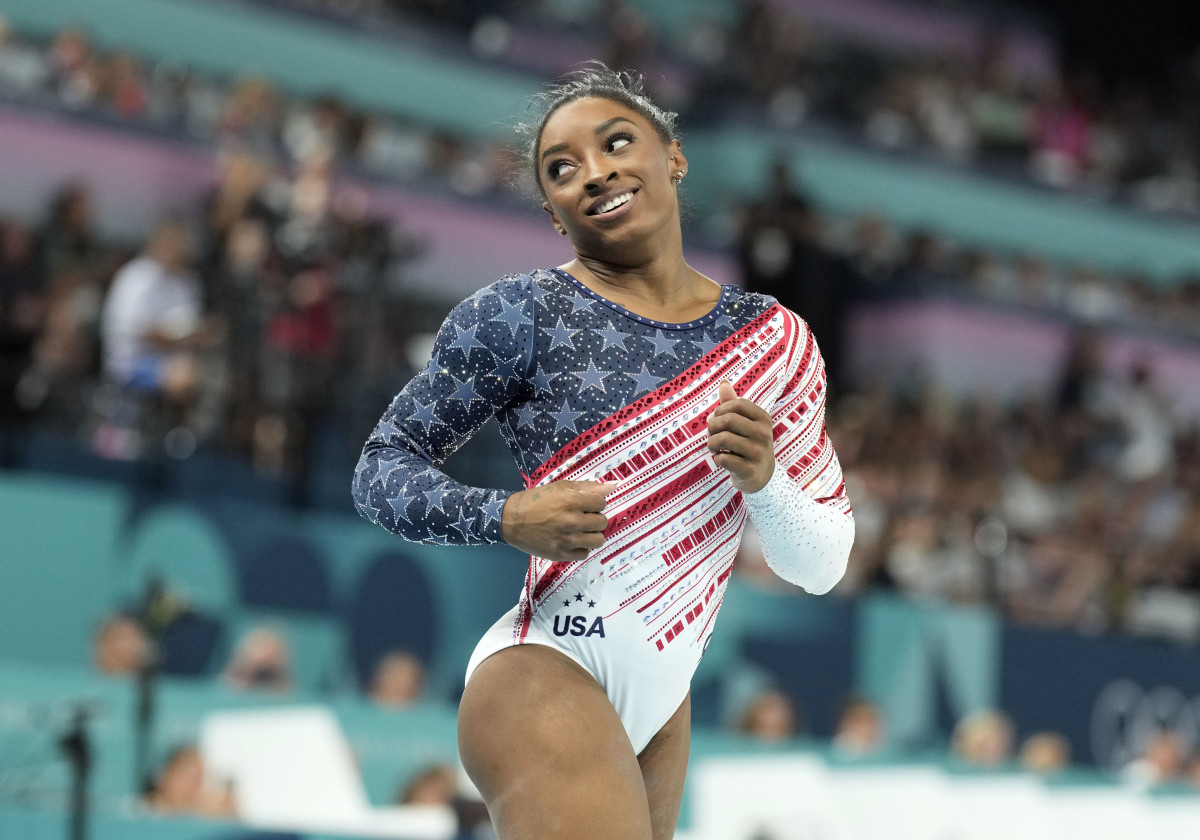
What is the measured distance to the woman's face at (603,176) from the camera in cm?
253

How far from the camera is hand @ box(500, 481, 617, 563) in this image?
2.19 meters

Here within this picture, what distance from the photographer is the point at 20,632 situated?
6.42 metres

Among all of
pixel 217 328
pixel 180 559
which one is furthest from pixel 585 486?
pixel 217 328

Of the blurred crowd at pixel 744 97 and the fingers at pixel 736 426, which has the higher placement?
the blurred crowd at pixel 744 97

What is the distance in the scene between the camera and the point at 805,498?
8.13 feet

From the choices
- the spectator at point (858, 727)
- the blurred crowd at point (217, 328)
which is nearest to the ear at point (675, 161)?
the blurred crowd at point (217, 328)

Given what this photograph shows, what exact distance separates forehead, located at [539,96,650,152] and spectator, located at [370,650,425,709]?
450cm

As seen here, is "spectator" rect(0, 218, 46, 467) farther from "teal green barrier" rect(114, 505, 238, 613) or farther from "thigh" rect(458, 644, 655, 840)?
"thigh" rect(458, 644, 655, 840)

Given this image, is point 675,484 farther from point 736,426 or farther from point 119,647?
point 119,647

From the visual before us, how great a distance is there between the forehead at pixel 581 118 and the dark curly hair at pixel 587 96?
0.01 m

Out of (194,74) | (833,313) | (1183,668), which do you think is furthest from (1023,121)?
(194,74)

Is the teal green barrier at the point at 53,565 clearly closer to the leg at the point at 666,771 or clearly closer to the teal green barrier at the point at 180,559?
the teal green barrier at the point at 180,559

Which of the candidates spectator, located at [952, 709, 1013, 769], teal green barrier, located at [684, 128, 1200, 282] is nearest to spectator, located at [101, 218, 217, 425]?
spectator, located at [952, 709, 1013, 769]

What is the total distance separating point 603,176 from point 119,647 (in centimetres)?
433
